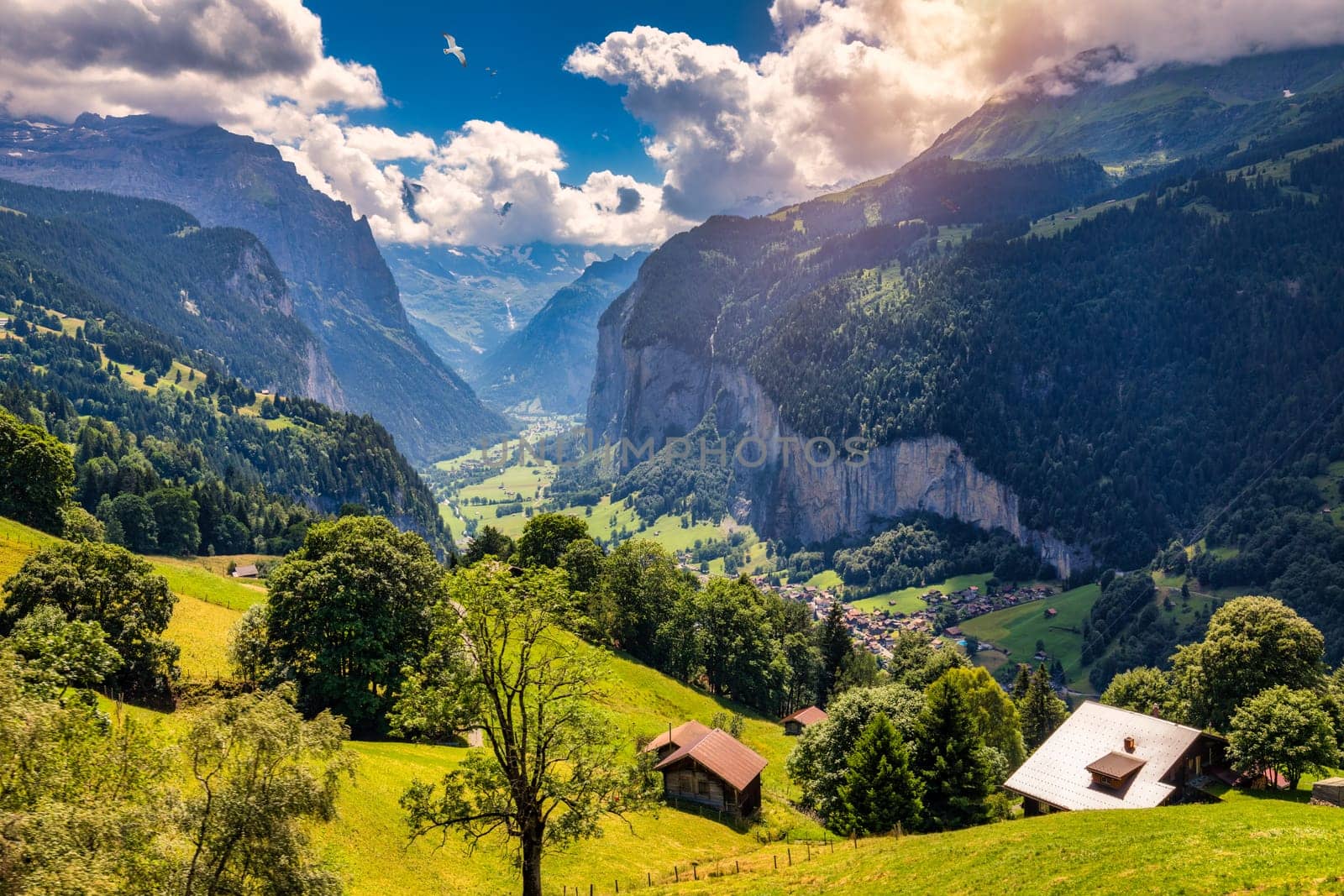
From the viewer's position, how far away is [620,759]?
5462 cm

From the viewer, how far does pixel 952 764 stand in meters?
47.0

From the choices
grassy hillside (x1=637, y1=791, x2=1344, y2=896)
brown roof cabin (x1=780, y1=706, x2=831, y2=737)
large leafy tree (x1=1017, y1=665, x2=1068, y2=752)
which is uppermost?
grassy hillside (x1=637, y1=791, x2=1344, y2=896)

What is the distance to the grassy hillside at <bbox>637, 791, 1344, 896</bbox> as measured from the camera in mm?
21891

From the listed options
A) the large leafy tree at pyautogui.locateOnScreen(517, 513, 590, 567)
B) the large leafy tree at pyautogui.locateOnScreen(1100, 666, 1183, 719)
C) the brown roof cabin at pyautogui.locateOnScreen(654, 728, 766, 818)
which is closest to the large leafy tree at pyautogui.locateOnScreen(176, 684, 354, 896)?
the brown roof cabin at pyautogui.locateOnScreen(654, 728, 766, 818)

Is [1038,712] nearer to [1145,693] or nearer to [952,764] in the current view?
[1145,693]

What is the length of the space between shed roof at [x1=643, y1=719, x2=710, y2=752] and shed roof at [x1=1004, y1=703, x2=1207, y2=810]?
69.3 feet

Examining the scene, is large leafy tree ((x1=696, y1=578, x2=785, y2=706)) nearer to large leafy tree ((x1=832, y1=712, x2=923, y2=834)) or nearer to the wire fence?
large leafy tree ((x1=832, y1=712, x2=923, y2=834))

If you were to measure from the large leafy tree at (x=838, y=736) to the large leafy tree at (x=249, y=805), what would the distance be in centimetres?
3957

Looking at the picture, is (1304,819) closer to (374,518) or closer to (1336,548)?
(374,518)

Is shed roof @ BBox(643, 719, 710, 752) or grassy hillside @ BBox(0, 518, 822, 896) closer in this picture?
grassy hillside @ BBox(0, 518, 822, 896)

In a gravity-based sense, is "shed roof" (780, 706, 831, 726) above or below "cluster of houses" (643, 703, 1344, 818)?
below

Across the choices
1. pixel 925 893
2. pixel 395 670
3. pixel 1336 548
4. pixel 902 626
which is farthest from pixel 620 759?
pixel 1336 548

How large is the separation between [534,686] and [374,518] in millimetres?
38220

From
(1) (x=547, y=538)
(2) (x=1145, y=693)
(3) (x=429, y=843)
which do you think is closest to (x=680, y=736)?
(3) (x=429, y=843)
